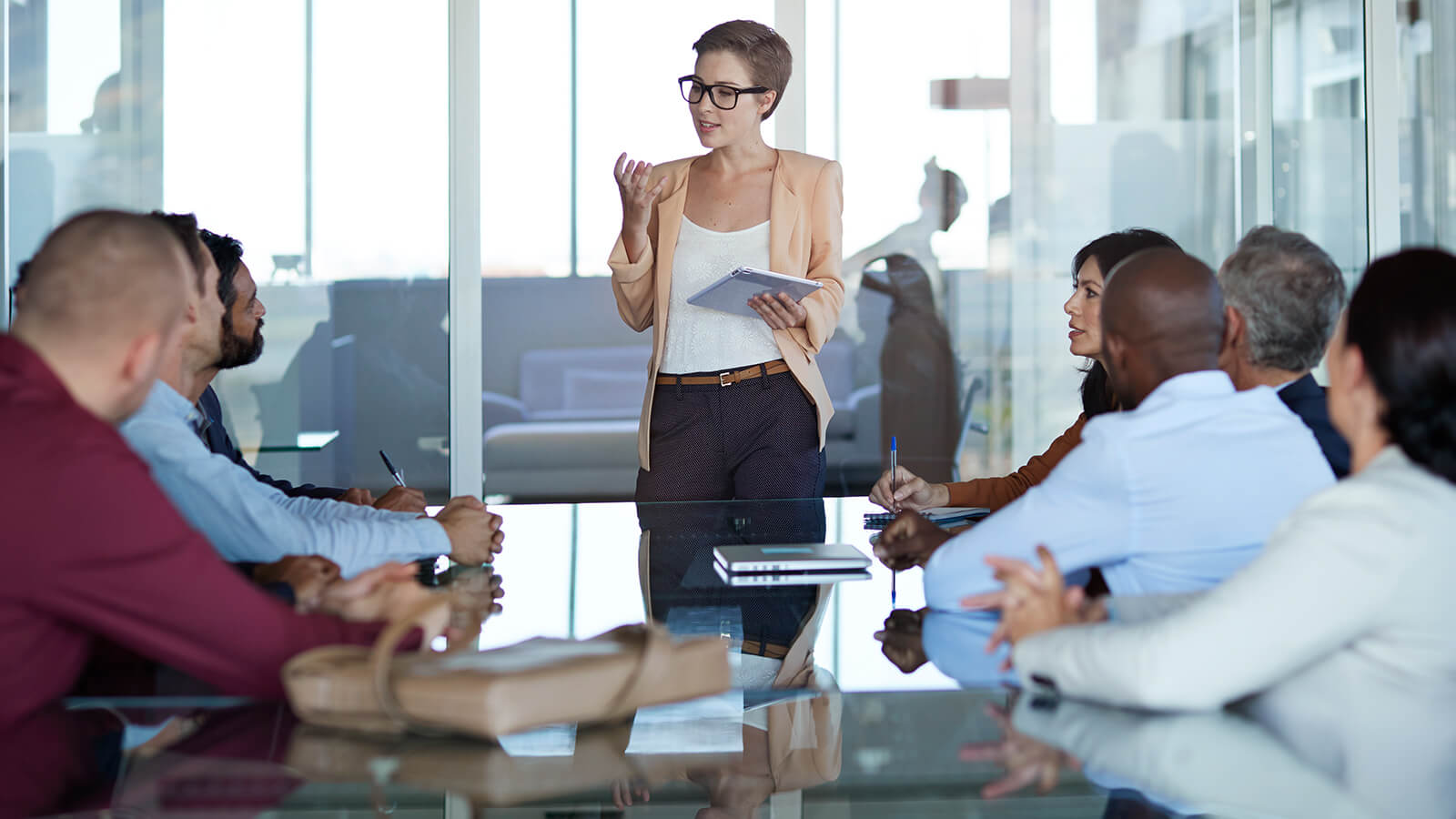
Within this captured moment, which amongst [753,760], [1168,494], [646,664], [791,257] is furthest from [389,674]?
[791,257]

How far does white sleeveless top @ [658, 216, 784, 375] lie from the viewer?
116 inches

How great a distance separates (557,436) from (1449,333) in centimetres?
464

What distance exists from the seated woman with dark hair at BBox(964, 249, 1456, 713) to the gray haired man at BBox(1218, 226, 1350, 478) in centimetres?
91

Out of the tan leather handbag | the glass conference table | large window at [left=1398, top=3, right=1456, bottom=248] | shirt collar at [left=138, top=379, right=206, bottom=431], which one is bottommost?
the glass conference table

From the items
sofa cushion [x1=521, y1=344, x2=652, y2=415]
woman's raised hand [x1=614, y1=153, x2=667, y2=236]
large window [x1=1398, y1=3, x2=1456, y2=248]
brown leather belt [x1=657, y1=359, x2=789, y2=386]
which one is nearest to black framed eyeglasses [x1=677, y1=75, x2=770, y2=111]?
woman's raised hand [x1=614, y1=153, x2=667, y2=236]

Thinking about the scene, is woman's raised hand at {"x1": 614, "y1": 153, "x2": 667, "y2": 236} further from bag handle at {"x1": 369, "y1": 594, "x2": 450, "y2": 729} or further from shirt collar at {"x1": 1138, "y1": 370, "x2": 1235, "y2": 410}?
bag handle at {"x1": 369, "y1": 594, "x2": 450, "y2": 729}

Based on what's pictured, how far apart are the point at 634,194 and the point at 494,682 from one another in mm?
1933

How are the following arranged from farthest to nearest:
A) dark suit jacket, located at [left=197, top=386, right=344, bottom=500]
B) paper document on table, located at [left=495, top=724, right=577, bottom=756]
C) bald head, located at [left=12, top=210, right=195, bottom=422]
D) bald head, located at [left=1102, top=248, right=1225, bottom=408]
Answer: dark suit jacket, located at [left=197, top=386, right=344, bottom=500], bald head, located at [left=1102, top=248, right=1225, bottom=408], bald head, located at [left=12, top=210, right=195, bottom=422], paper document on table, located at [left=495, top=724, right=577, bottom=756]

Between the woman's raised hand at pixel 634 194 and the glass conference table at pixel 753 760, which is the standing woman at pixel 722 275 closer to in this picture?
the woman's raised hand at pixel 634 194

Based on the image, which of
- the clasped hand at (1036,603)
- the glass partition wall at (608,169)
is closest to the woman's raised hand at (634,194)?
the clasped hand at (1036,603)

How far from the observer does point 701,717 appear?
128cm

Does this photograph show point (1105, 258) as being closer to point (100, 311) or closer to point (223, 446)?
point (223, 446)

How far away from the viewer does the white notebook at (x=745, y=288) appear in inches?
106

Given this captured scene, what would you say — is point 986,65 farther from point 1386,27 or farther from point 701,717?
point 701,717
